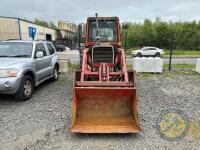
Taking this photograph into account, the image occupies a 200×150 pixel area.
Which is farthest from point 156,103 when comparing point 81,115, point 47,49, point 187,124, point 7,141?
point 47,49

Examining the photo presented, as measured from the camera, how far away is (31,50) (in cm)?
709

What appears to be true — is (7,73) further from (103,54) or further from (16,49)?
(103,54)

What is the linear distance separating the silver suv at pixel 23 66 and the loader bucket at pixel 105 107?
2.24 meters

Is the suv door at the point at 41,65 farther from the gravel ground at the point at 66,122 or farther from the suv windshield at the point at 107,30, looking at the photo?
the suv windshield at the point at 107,30

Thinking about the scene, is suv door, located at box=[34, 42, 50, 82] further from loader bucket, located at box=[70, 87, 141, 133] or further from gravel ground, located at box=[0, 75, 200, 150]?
loader bucket, located at box=[70, 87, 141, 133]

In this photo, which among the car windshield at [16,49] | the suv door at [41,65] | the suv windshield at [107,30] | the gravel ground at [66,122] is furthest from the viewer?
the suv windshield at [107,30]

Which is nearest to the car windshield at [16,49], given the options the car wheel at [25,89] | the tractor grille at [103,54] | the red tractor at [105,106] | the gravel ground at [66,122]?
the car wheel at [25,89]

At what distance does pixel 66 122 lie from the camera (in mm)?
4934

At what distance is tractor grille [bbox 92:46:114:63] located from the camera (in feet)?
22.3

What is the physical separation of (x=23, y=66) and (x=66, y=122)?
2366mm

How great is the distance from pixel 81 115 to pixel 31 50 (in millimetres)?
3590

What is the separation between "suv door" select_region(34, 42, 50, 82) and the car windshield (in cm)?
31

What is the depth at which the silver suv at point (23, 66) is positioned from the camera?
18.9ft

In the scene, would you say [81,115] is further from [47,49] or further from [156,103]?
[47,49]
